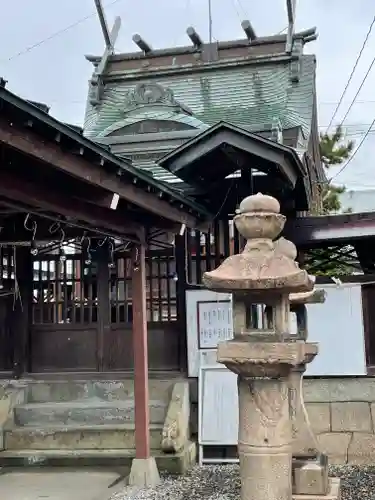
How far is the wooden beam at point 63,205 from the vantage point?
5539mm

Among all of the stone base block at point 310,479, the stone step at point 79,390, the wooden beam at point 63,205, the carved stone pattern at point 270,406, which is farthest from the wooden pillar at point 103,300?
the carved stone pattern at point 270,406

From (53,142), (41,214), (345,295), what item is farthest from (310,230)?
(53,142)

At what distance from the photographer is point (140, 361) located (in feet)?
28.5

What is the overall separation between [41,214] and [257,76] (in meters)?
9.44

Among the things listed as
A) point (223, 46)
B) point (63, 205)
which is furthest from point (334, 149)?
point (63, 205)

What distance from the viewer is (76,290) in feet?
36.8

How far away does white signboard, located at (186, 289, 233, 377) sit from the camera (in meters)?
10.4

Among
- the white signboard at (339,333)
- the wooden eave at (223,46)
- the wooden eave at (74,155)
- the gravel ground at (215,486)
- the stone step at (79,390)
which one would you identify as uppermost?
the wooden eave at (223,46)

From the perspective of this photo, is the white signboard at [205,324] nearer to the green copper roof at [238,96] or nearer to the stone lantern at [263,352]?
the green copper roof at [238,96]

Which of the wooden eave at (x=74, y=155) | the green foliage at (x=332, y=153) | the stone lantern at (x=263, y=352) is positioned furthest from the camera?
the green foliage at (x=332, y=153)

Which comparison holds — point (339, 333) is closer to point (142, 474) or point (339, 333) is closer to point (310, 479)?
point (142, 474)

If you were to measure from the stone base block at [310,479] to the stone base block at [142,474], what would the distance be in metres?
3.22

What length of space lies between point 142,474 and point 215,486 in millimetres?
998

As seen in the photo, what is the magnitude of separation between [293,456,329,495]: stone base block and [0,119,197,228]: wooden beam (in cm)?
323
